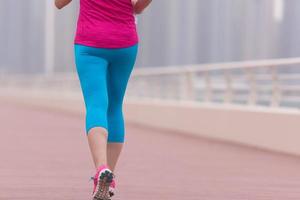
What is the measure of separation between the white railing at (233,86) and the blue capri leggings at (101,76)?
5503mm

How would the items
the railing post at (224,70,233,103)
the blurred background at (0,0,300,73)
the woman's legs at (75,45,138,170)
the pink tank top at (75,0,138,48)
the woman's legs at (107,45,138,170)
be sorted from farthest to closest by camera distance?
the blurred background at (0,0,300,73) → the railing post at (224,70,233,103) → the woman's legs at (107,45,138,170) → the pink tank top at (75,0,138,48) → the woman's legs at (75,45,138,170)

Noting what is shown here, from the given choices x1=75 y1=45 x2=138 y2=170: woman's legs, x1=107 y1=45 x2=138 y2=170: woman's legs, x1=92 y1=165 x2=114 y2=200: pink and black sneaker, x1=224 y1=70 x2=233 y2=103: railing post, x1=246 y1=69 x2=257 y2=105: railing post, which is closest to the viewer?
x1=92 y1=165 x2=114 y2=200: pink and black sneaker

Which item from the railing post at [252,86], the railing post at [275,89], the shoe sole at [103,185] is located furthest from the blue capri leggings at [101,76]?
the railing post at [252,86]

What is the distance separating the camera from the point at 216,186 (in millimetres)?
7250

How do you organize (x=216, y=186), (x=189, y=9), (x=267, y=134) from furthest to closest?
(x=189, y=9) → (x=267, y=134) → (x=216, y=186)

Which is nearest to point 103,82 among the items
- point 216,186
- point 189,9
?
point 216,186

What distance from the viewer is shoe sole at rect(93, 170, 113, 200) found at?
5.15 meters

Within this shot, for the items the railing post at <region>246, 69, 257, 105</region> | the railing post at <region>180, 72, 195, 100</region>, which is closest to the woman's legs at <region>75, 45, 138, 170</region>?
the railing post at <region>246, 69, 257, 105</region>

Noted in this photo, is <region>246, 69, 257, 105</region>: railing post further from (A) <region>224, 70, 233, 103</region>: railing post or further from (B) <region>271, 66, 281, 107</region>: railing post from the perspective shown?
(A) <region>224, 70, 233, 103</region>: railing post

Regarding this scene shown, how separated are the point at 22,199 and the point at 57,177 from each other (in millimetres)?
1591

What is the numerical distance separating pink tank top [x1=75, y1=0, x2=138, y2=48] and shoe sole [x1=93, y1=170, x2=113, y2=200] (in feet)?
2.80

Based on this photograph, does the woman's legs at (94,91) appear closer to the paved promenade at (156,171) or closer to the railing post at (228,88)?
the paved promenade at (156,171)

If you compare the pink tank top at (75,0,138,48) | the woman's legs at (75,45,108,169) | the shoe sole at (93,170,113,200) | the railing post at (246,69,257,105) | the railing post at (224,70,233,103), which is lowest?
the railing post at (224,70,233,103)

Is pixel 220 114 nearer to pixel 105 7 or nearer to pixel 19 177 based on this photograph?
pixel 19 177
